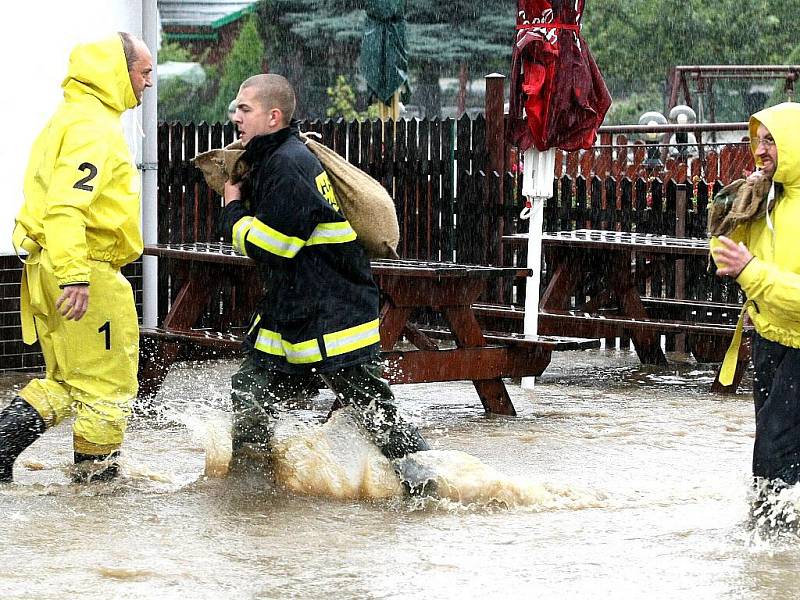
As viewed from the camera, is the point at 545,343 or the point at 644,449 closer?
the point at 644,449

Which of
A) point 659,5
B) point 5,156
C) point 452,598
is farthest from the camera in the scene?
point 659,5

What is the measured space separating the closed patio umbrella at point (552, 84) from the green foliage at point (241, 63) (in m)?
29.4

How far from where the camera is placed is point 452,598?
15.1 feet

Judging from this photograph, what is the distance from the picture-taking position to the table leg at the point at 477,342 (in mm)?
8250

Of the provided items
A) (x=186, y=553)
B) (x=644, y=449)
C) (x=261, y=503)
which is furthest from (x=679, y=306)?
(x=186, y=553)

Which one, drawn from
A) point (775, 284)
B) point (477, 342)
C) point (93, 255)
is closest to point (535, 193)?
point (477, 342)

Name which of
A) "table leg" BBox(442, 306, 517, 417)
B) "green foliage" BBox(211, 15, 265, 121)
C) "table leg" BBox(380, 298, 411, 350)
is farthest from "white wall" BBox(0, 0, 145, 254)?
"green foliage" BBox(211, 15, 265, 121)

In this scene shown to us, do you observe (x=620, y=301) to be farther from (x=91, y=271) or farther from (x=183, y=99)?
(x=183, y=99)

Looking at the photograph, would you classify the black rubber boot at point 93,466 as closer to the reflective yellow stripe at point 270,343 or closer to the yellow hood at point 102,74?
the reflective yellow stripe at point 270,343

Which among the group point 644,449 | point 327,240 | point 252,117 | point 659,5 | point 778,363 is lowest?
point 644,449

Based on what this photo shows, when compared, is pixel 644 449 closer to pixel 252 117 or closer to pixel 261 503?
pixel 261 503

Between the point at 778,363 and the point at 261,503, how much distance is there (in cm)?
221

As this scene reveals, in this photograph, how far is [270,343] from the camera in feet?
19.7

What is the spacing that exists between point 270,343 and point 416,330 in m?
3.19
